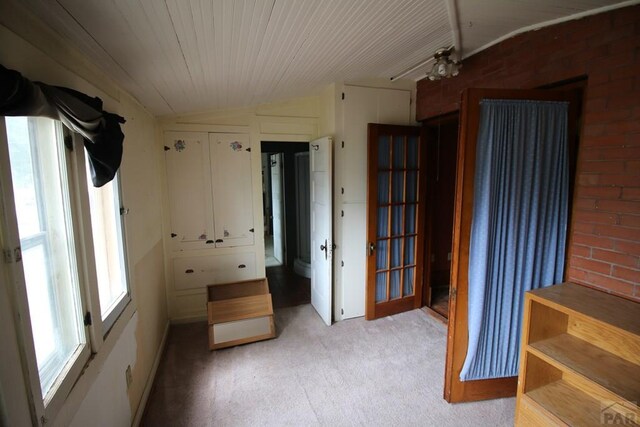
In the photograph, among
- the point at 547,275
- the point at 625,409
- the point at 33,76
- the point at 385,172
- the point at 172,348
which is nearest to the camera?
the point at 33,76

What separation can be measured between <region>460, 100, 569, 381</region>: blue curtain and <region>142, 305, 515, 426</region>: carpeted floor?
457mm

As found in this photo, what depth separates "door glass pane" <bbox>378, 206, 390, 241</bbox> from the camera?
3.16m

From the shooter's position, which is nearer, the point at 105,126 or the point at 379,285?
the point at 105,126

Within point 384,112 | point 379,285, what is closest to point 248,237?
point 379,285

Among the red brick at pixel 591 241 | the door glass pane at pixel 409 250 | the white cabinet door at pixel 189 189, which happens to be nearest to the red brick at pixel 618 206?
the red brick at pixel 591 241

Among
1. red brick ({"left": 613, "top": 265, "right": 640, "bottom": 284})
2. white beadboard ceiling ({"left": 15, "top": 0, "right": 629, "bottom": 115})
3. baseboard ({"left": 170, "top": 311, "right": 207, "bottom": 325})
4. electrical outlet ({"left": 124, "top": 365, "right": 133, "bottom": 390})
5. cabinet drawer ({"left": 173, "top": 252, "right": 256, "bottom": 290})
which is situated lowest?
baseboard ({"left": 170, "top": 311, "right": 207, "bottom": 325})

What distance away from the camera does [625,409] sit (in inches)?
52.7

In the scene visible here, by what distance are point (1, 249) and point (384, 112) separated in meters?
3.04

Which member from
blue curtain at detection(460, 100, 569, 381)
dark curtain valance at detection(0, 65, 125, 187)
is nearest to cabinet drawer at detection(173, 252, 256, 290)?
dark curtain valance at detection(0, 65, 125, 187)

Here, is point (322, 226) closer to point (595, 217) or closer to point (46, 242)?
point (595, 217)

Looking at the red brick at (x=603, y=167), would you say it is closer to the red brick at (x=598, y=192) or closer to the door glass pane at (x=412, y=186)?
the red brick at (x=598, y=192)

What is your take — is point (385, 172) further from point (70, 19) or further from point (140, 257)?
point (70, 19)

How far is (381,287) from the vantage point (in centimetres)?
330

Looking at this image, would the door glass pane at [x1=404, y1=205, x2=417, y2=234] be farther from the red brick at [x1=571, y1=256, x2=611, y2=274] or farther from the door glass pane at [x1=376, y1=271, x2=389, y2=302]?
the red brick at [x1=571, y1=256, x2=611, y2=274]
